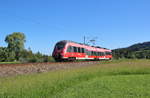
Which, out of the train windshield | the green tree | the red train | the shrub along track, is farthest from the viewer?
the green tree

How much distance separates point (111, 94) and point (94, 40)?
46.3 meters

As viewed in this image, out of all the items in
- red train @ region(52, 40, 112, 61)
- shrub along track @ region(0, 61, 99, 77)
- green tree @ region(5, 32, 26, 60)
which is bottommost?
shrub along track @ region(0, 61, 99, 77)

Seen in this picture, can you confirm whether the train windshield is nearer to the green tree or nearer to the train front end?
the train front end

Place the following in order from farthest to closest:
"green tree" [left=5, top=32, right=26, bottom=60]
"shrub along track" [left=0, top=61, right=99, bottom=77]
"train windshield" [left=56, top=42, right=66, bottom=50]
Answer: "green tree" [left=5, top=32, right=26, bottom=60] → "train windshield" [left=56, top=42, right=66, bottom=50] → "shrub along track" [left=0, top=61, right=99, bottom=77]

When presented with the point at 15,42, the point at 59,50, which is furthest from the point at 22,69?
the point at 15,42

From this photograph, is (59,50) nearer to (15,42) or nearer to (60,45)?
(60,45)

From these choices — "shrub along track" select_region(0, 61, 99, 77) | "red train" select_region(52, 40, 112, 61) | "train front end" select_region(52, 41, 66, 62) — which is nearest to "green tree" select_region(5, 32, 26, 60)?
"red train" select_region(52, 40, 112, 61)

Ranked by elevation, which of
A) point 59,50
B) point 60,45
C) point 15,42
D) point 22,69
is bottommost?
point 22,69

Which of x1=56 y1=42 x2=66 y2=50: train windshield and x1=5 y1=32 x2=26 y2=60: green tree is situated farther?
x1=5 y1=32 x2=26 y2=60: green tree

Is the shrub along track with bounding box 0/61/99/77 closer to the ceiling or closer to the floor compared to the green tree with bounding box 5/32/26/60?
closer to the floor

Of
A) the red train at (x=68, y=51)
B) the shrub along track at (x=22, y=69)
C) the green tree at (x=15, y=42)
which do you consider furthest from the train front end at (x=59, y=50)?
the green tree at (x=15, y=42)

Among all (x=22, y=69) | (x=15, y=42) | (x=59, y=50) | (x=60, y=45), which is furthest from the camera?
(x=15, y=42)

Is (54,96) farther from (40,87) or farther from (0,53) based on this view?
(0,53)

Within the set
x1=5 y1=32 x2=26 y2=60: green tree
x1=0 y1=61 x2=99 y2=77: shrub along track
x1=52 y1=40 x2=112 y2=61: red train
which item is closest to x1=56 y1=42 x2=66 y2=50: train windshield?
x1=52 y1=40 x2=112 y2=61: red train
